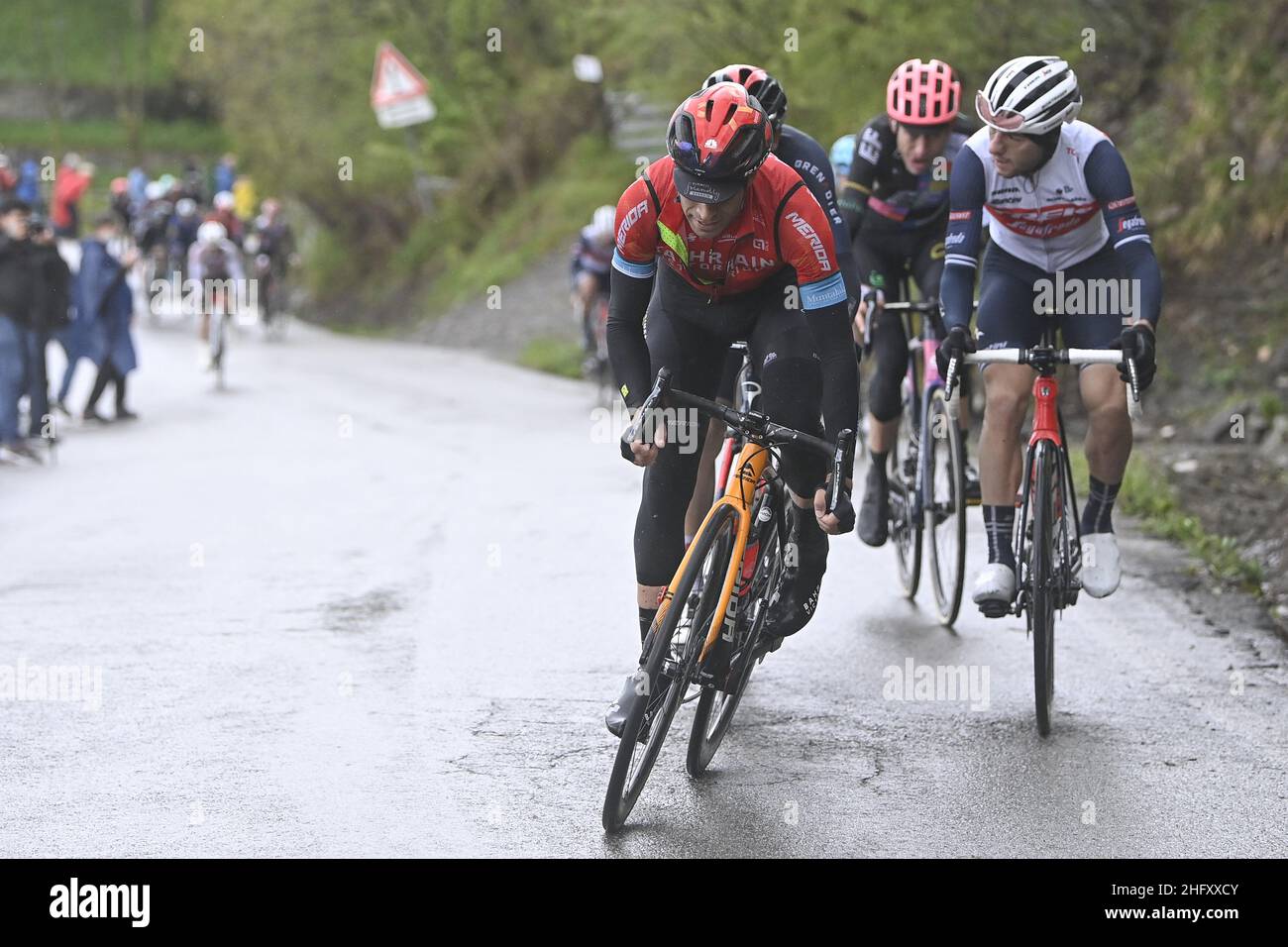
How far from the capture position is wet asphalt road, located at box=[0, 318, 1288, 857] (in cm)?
544

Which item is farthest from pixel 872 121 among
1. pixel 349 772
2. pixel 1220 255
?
pixel 1220 255

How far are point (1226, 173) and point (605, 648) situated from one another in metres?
9.82

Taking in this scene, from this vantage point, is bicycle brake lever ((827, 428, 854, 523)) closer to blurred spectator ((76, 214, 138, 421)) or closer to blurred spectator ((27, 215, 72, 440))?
blurred spectator ((27, 215, 72, 440))

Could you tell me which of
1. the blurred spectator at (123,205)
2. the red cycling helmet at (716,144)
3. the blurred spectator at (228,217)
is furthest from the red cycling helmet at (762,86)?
the blurred spectator at (123,205)

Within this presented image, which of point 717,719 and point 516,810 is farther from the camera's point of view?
point 717,719

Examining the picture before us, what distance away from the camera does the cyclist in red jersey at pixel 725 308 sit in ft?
17.6

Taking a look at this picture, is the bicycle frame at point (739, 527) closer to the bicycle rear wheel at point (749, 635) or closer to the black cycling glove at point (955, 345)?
the bicycle rear wheel at point (749, 635)

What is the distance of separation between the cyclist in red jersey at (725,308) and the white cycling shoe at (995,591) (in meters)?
0.70

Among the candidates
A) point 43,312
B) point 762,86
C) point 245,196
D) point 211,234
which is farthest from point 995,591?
point 245,196

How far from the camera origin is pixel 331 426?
17078 mm

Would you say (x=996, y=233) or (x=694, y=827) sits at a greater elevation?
(x=996, y=233)

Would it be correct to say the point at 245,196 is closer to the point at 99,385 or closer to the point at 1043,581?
the point at 99,385
